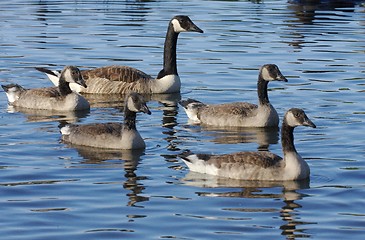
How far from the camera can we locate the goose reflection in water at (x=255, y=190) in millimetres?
15859

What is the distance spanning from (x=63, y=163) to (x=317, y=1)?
24825mm

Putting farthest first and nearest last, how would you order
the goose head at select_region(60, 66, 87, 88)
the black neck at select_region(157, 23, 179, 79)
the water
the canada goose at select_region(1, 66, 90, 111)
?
the black neck at select_region(157, 23, 179, 79) < the canada goose at select_region(1, 66, 90, 111) < the goose head at select_region(60, 66, 87, 88) < the water

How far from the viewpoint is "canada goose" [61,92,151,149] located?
20.1m

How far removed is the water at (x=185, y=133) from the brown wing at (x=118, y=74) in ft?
2.64

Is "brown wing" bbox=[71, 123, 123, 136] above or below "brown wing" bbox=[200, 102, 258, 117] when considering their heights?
above

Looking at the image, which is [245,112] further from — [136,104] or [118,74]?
[118,74]

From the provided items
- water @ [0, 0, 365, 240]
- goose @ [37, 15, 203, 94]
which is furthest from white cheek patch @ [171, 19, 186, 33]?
water @ [0, 0, 365, 240]

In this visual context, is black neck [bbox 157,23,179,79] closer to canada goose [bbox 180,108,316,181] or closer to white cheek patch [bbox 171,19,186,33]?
white cheek patch [bbox 171,19,186,33]

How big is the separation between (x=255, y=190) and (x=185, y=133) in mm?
4802

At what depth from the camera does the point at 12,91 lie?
24.8 metres

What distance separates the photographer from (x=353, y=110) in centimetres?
2380

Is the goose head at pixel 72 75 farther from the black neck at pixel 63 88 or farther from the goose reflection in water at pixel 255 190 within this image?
the goose reflection in water at pixel 255 190

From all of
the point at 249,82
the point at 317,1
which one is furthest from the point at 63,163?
the point at 317,1

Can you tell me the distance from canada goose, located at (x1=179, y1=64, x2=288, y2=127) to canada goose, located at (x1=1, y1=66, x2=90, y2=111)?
2745 millimetres
